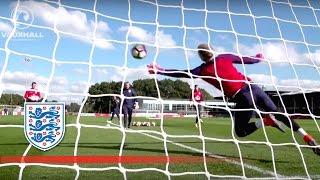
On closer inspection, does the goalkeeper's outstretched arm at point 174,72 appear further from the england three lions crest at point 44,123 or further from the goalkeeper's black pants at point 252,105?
the england three lions crest at point 44,123

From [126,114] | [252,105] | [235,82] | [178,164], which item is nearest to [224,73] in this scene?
[235,82]

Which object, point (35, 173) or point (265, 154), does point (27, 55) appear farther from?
point (265, 154)

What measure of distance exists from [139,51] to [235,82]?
1296 millimetres

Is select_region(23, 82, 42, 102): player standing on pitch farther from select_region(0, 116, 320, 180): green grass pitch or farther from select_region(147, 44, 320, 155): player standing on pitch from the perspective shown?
select_region(147, 44, 320, 155): player standing on pitch

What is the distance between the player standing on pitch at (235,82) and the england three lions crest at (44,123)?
A: 1.55 m

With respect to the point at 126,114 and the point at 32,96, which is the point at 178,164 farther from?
the point at 126,114

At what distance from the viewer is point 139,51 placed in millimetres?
5570

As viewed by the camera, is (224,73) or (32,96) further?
(224,73)

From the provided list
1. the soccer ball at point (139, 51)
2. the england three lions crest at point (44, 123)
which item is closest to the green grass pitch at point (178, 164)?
the england three lions crest at point (44, 123)

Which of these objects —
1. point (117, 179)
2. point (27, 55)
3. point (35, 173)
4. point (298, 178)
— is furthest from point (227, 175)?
point (27, 55)

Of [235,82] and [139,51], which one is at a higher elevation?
[139,51]

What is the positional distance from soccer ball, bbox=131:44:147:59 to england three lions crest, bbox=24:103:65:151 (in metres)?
1.43

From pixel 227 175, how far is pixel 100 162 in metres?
1.53

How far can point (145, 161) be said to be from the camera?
5871 mm
